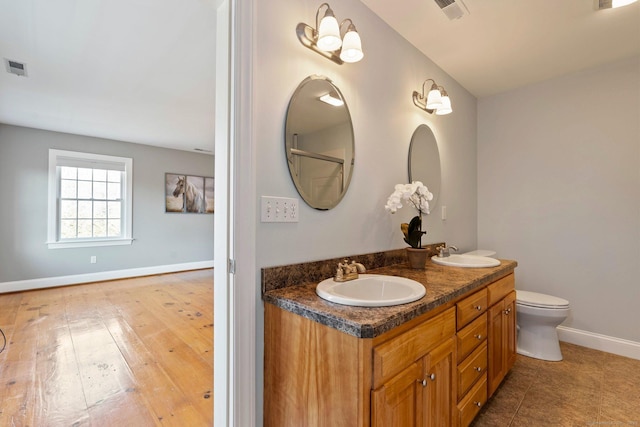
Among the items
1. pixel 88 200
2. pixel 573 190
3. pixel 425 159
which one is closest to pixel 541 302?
pixel 573 190

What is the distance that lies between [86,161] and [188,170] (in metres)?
1.61

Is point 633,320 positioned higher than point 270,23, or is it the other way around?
point 270,23

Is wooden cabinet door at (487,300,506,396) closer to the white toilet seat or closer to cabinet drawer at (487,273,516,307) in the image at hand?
cabinet drawer at (487,273,516,307)

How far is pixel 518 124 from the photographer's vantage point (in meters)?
2.92

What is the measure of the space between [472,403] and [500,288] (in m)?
0.70

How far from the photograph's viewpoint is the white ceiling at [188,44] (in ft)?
5.93

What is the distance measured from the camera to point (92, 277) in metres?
4.71

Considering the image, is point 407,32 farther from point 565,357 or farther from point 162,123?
point 162,123

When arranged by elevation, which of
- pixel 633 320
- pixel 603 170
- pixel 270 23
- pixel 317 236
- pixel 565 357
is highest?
pixel 270 23

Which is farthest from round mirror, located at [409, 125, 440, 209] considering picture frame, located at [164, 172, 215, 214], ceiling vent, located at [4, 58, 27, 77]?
picture frame, located at [164, 172, 215, 214]

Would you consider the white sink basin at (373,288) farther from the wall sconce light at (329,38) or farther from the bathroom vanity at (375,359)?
the wall sconce light at (329,38)

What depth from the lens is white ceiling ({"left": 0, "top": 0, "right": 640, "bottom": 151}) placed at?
71.2 inches

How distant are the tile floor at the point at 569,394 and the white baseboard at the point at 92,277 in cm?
542

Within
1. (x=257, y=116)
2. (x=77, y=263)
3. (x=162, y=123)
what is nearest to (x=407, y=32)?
(x=257, y=116)
